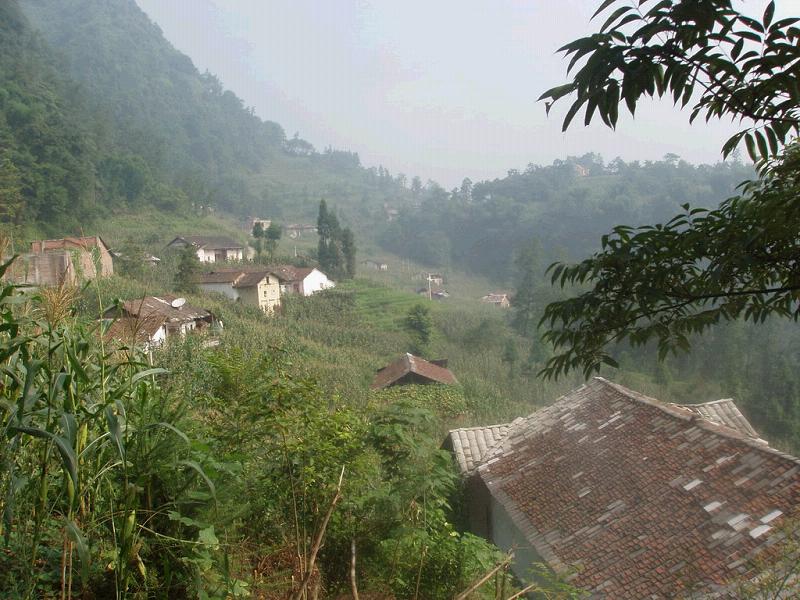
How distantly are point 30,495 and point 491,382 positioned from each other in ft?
72.1

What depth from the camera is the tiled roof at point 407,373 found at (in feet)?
62.3

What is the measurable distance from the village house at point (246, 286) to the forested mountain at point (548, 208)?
71.9 ft

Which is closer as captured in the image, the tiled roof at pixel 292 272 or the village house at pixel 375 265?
the tiled roof at pixel 292 272

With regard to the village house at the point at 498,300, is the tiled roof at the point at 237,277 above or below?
above

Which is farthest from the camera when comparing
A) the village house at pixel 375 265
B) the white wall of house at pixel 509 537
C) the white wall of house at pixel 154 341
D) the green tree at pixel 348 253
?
the village house at pixel 375 265

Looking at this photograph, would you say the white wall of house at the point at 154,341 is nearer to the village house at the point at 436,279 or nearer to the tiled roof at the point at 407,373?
the tiled roof at the point at 407,373

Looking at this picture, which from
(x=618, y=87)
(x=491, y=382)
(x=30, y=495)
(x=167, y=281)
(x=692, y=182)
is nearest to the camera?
(x=618, y=87)

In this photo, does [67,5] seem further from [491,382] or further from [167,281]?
[491,382]

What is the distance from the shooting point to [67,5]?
112 m

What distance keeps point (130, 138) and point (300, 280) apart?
1455 inches

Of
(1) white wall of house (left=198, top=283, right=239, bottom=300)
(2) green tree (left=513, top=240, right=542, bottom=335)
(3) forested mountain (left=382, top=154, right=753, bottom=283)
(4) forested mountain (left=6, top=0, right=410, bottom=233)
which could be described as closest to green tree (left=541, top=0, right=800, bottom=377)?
(4) forested mountain (left=6, top=0, right=410, bottom=233)

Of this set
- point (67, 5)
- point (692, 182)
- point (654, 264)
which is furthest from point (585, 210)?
point (67, 5)

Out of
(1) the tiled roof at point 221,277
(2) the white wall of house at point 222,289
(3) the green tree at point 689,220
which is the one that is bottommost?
(2) the white wall of house at point 222,289

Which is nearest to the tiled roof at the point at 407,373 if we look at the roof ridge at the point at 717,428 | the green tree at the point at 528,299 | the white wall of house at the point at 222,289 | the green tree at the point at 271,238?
the roof ridge at the point at 717,428
